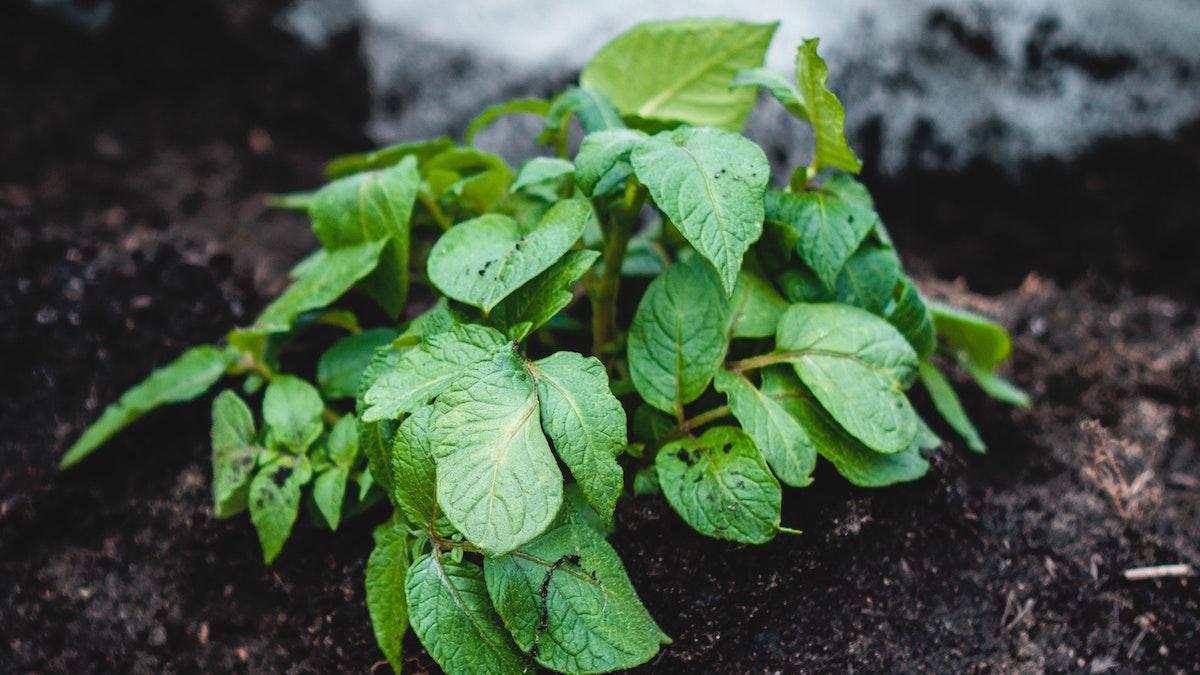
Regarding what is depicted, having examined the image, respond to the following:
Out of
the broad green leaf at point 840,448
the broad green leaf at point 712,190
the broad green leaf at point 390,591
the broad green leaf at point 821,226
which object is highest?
the broad green leaf at point 712,190

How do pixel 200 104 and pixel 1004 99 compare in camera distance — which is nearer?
pixel 1004 99

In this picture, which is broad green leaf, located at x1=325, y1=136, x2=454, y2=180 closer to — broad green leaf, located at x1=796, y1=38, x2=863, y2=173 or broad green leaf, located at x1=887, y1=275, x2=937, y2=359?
broad green leaf, located at x1=796, y1=38, x2=863, y2=173

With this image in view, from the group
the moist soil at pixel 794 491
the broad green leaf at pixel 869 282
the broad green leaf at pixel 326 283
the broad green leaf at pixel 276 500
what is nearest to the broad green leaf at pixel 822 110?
the broad green leaf at pixel 869 282

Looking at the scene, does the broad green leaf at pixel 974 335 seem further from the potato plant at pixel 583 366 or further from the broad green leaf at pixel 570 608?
the broad green leaf at pixel 570 608

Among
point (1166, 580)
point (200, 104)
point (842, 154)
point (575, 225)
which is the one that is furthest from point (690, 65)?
point (200, 104)

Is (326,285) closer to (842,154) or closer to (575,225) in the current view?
(575,225)

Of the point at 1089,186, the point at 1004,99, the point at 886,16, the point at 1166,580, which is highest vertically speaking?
the point at 886,16

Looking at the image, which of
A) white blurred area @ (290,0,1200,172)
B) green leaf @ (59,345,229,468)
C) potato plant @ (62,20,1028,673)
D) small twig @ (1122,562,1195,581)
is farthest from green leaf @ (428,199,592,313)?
white blurred area @ (290,0,1200,172)
